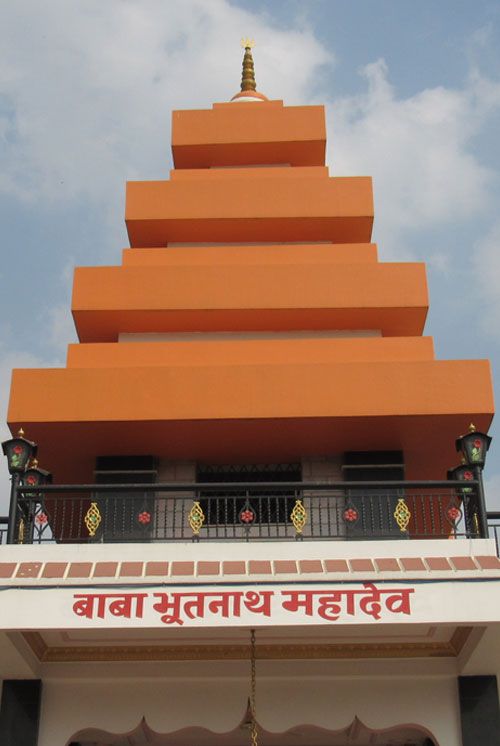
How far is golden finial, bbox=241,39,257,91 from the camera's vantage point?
1741 centimetres

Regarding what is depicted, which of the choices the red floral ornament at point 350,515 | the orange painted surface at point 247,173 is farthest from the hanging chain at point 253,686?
the orange painted surface at point 247,173

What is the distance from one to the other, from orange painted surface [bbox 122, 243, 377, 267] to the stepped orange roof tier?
23 millimetres

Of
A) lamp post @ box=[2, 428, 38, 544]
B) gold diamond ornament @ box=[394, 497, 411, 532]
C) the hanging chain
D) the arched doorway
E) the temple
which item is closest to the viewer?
the temple

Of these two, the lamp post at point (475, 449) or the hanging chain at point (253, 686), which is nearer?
the hanging chain at point (253, 686)

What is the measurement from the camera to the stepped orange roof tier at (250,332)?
11836 millimetres

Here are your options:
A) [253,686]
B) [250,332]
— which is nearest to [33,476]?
[253,686]

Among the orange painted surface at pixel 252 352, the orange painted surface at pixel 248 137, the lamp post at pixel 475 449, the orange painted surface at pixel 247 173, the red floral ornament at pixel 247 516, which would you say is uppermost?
the orange painted surface at pixel 248 137

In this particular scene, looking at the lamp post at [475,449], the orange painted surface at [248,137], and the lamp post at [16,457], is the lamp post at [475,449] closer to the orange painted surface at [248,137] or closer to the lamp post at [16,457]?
the lamp post at [16,457]

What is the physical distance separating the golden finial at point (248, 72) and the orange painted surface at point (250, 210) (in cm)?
331

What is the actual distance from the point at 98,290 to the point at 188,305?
4.10 ft

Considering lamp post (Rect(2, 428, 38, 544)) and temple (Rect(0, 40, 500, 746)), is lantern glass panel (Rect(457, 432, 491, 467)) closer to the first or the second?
temple (Rect(0, 40, 500, 746))

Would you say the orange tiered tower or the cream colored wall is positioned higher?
the orange tiered tower

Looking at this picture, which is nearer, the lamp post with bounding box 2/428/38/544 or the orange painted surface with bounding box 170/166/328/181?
the lamp post with bounding box 2/428/38/544

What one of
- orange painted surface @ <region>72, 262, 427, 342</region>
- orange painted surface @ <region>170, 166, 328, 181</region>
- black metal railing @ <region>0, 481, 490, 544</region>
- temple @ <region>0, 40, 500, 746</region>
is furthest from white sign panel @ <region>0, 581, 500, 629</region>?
orange painted surface @ <region>170, 166, 328, 181</region>
